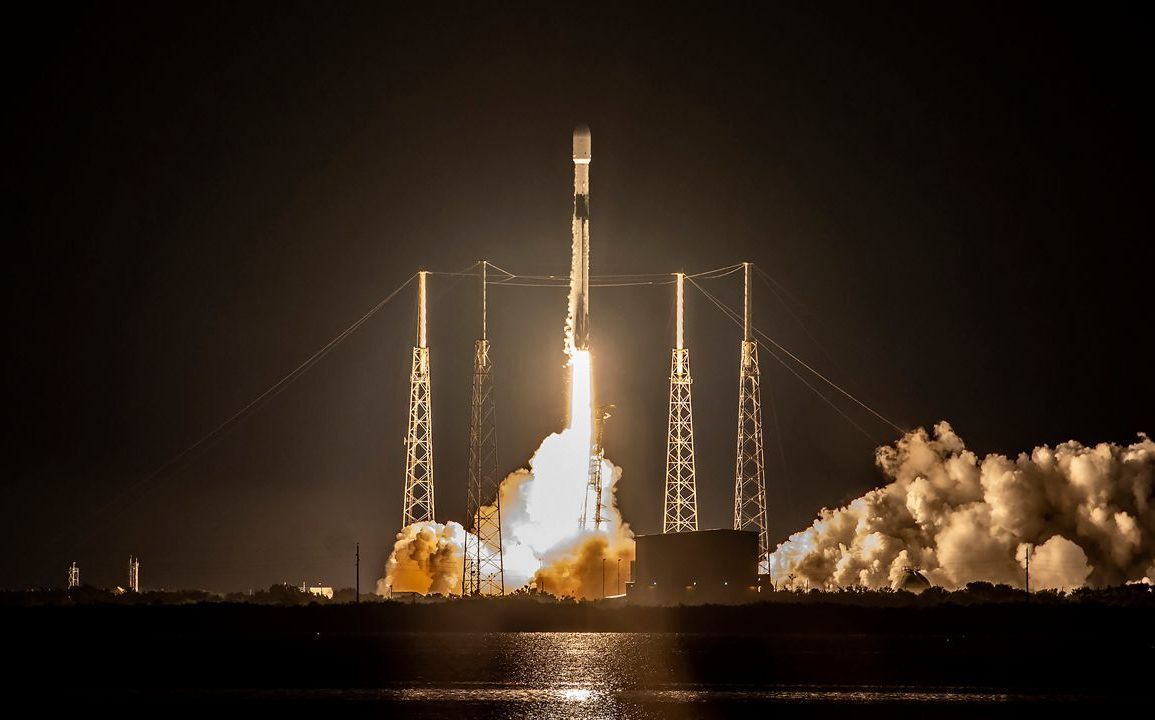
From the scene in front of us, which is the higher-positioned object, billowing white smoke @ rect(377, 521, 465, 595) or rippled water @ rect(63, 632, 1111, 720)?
billowing white smoke @ rect(377, 521, 465, 595)

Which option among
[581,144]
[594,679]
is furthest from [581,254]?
[594,679]

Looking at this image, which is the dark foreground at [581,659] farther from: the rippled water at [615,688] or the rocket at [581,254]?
the rocket at [581,254]

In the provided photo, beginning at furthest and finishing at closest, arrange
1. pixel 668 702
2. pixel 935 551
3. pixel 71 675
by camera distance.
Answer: pixel 935 551, pixel 71 675, pixel 668 702

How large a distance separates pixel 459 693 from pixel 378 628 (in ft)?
145

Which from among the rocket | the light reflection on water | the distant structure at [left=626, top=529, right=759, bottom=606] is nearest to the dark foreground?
the light reflection on water

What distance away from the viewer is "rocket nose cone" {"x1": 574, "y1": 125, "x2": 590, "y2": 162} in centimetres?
12281

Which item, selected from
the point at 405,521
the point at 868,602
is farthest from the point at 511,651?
the point at 868,602

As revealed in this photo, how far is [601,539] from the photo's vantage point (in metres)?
124

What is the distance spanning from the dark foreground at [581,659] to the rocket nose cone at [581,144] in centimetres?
2590

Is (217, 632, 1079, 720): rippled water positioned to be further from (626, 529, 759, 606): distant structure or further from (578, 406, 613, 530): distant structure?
(578, 406, 613, 530): distant structure

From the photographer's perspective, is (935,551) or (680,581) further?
(935,551)

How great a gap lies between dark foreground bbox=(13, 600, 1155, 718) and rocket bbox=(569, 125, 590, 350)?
1599 cm

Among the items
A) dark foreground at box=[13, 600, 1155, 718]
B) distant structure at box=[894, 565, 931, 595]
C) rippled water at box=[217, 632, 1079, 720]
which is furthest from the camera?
distant structure at box=[894, 565, 931, 595]

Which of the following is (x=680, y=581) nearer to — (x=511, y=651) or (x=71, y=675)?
(x=511, y=651)
